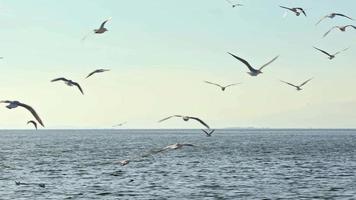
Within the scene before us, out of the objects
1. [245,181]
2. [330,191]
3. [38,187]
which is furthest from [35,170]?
[330,191]

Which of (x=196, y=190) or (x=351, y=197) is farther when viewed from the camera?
(x=196, y=190)

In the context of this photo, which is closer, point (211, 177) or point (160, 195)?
point (160, 195)

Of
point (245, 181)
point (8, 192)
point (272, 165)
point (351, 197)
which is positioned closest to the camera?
point (351, 197)

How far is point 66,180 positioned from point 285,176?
3002cm

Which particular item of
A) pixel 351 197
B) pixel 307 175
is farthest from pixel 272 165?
pixel 351 197

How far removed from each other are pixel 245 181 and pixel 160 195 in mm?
18826

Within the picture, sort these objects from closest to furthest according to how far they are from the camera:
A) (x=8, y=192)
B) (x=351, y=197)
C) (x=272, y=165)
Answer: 1. (x=351, y=197)
2. (x=8, y=192)
3. (x=272, y=165)

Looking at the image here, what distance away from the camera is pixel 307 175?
3546 inches

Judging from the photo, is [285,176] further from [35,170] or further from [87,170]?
[35,170]

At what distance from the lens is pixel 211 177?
86312mm

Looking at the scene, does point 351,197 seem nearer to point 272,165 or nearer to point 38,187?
point 38,187

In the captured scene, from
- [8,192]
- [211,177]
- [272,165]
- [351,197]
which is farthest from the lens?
[272,165]

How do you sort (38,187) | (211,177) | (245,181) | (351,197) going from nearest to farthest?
(351,197) → (38,187) → (245,181) → (211,177)

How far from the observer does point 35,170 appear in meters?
103
